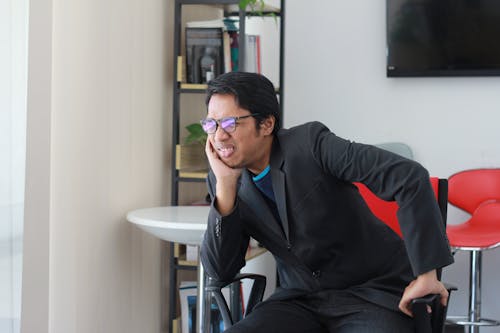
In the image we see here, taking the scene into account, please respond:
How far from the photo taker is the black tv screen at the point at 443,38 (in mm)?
3910

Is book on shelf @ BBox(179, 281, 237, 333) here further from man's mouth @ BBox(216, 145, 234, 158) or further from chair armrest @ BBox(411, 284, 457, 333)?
chair armrest @ BBox(411, 284, 457, 333)

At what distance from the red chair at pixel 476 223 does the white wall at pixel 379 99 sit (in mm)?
193

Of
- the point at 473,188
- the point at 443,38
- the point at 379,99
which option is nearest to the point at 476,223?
the point at 473,188

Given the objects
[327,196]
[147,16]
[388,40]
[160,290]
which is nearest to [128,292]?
[160,290]

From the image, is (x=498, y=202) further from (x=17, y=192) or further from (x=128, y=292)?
(x=17, y=192)

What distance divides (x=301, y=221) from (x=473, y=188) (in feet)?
6.48

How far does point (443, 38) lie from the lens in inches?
156

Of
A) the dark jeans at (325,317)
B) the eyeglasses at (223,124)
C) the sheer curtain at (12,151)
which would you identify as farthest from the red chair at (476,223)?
the sheer curtain at (12,151)

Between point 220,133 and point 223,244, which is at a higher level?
point 220,133

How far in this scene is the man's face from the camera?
2.10 meters

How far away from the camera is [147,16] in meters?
3.55

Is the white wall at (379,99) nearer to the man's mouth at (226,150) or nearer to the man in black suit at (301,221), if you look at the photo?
the man in black suit at (301,221)

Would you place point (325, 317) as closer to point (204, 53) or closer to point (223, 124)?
point (223, 124)

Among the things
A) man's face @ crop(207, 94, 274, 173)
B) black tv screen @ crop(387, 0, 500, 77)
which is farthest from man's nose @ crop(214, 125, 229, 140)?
black tv screen @ crop(387, 0, 500, 77)
